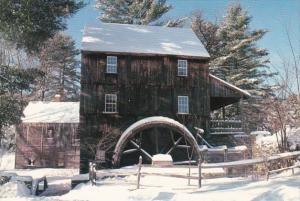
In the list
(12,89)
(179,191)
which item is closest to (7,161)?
(12,89)

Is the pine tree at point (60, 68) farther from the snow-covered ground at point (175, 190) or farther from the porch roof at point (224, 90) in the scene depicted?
the snow-covered ground at point (175, 190)

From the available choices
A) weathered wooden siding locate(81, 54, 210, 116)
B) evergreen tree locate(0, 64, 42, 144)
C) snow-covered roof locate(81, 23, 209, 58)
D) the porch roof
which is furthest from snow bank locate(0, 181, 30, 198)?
the porch roof

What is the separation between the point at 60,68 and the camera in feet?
155

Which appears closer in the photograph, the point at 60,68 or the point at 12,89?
the point at 12,89

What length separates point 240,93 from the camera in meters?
26.9

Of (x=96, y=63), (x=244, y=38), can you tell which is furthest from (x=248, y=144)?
(x=244, y=38)

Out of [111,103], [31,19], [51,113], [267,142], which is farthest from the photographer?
[51,113]

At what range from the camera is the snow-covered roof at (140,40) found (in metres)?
25.8

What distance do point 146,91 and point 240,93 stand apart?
6.49 m

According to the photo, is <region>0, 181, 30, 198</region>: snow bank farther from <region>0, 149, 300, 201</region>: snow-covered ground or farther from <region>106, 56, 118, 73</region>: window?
<region>106, 56, 118, 73</region>: window

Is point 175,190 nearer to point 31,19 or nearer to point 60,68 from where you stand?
point 31,19

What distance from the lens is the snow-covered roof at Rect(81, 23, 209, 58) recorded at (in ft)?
84.5

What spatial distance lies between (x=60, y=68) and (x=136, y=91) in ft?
79.5

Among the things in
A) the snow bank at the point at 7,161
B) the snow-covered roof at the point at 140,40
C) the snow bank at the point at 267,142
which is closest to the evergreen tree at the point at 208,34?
the snow-covered roof at the point at 140,40
